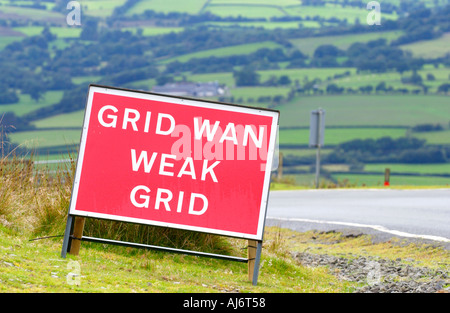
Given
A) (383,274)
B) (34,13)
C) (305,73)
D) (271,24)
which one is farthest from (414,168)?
(34,13)

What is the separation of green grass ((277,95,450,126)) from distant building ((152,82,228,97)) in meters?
12.3

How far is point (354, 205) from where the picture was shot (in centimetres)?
1970

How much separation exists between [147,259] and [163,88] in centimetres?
10403

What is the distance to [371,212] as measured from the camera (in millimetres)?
17484

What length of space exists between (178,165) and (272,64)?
140 m

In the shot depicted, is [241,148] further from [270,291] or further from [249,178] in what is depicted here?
[270,291]

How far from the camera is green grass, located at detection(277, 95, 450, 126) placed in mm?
95062

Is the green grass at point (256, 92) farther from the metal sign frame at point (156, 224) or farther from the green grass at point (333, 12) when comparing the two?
the metal sign frame at point (156, 224)

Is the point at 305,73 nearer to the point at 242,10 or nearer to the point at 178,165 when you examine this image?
the point at 242,10

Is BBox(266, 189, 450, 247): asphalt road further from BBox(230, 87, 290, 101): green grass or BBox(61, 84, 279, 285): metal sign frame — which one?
BBox(230, 87, 290, 101): green grass

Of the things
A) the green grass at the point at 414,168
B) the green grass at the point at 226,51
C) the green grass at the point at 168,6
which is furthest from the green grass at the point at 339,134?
the green grass at the point at 168,6

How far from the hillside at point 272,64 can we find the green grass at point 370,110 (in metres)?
0.20

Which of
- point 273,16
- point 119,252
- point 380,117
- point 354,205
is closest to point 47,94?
point 380,117

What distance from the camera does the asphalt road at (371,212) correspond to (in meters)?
13.7
